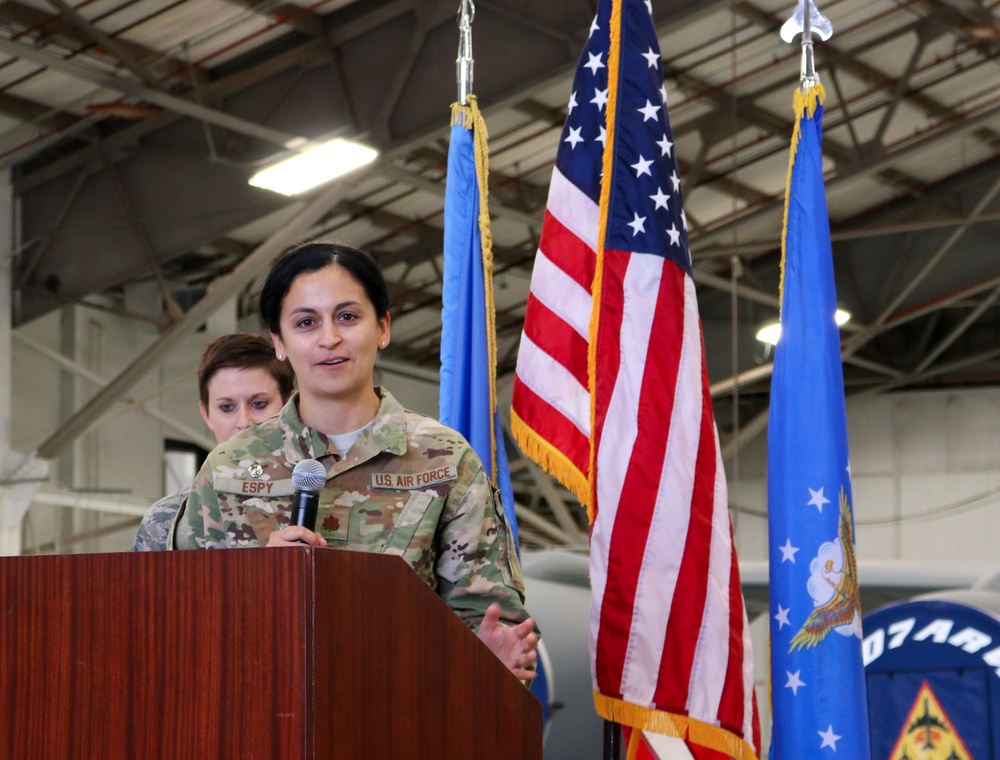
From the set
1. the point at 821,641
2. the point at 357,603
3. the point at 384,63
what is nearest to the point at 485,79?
the point at 384,63

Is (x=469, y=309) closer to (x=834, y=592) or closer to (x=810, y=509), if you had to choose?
(x=810, y=509)

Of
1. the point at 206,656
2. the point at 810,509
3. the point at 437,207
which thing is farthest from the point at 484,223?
the point at 437,207

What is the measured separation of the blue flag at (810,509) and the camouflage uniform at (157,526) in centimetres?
114

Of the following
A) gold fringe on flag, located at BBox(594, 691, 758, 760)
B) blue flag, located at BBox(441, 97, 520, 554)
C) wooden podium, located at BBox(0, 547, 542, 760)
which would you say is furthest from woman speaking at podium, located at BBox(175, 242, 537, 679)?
blue flag, located at BBox(441, 97, 520, 554)

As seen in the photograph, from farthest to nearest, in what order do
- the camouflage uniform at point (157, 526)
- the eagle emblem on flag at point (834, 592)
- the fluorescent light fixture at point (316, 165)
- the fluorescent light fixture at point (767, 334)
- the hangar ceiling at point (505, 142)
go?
the fluorescent light fixture at point (767, 334) < the fluorescent light fixture at point (316, 165) < the hangar ceiling at point (505, 142) < the eagle emblem on flag at point (834, 592) < the camouflage uniform at point (157, 526)

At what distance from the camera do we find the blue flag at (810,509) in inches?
97.6

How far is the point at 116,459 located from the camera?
30.2 feet

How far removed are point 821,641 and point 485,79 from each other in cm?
475

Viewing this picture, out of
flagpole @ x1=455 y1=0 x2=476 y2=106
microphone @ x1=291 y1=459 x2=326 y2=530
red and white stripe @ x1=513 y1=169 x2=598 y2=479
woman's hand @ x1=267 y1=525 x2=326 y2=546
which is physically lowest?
woman's hand @ x1=267 y1=525 x2=326 y2=546

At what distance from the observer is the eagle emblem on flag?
98.5 inches

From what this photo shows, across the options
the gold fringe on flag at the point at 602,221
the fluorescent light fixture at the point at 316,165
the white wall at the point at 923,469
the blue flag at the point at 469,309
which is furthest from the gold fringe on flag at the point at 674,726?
the fluorescent light fixture at the point at 316,165

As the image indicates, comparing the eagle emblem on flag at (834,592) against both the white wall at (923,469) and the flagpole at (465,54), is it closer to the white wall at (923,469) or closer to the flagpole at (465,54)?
the flagpole at (465,54)

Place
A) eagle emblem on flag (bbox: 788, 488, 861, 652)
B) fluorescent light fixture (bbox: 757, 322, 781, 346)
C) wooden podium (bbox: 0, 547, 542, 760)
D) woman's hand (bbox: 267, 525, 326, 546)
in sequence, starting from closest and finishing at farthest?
wooden podium (bbox: 0, 547, 542, 760), woman's hand (bbox: 267, 525, 326, 546), eagle emblem on flag (bbox: 788, 488, 861, 652), fluorescent light fixture (bbox: 757, 322, 781, 346)

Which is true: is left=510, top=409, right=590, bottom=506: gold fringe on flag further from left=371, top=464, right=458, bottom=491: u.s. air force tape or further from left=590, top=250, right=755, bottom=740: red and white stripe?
left=371, top=464, right=458, bottom=491: u.s. air force tape
